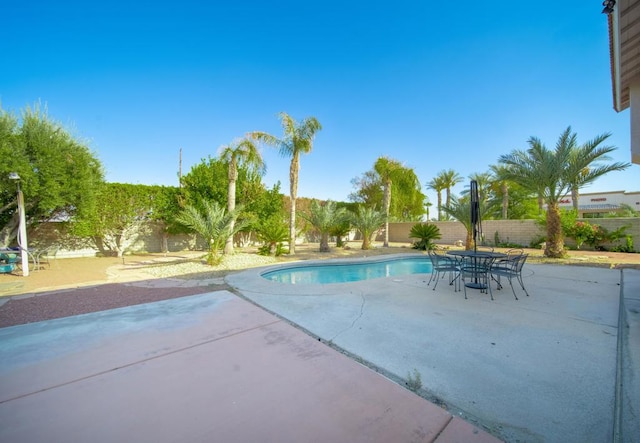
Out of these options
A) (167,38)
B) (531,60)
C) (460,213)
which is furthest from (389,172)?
(167,38)

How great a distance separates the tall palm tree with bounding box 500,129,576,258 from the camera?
10.3 meters

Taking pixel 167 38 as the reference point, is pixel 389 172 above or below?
below

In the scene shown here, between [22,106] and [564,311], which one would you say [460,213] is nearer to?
[564,311]

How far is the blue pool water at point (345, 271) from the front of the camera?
8.77 m

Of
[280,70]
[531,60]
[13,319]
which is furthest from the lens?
[280,70]

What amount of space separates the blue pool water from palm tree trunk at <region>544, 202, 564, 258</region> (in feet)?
16.8

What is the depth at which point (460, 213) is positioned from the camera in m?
13.1

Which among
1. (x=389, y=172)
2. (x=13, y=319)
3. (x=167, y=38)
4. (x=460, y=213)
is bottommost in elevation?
(x=13, y=319)

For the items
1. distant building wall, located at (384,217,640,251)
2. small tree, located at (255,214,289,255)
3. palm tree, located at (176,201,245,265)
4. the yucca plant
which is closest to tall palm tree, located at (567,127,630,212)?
distant building wall, located at (384,217,640,251)

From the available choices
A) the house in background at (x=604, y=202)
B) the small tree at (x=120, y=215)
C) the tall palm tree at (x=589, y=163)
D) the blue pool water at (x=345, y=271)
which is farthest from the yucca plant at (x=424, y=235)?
the house in background at (x=604, y=202)

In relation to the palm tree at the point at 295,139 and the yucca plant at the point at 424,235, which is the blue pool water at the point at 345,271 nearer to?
the yucca plant at the point at 424,235

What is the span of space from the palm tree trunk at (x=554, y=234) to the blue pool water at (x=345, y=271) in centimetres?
513

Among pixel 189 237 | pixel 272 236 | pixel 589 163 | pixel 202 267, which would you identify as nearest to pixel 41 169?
pixel 202 267

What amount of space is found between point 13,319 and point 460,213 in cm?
1543
